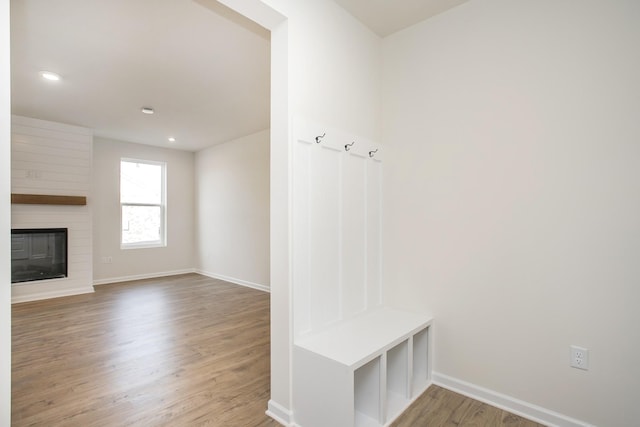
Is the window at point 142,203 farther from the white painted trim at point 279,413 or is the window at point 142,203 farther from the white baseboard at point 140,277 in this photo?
the white painted trim at point 279,413

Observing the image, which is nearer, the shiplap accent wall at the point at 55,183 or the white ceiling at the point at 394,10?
the white ceiling at the point at 394,10

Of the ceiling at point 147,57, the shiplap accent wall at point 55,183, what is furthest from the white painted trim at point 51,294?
the ceiling at point 147,57

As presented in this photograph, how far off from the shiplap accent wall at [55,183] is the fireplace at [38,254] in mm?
89

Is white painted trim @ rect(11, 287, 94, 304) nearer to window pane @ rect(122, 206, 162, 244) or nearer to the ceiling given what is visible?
window pane @ rect(122, 206, 162, 244)

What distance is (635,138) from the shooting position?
5.40 ft

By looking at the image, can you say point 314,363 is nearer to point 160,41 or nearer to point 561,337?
point 561,337

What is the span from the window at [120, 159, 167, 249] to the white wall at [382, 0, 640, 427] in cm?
555

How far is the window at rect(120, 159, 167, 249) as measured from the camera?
19.9ft

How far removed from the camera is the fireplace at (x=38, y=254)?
15.1 feet

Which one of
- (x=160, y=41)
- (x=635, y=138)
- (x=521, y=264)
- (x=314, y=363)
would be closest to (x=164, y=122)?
(x=160, y=41)

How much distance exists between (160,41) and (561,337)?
141 inches

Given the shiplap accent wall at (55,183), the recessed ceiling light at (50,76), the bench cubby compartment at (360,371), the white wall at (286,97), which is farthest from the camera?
the shiplap accent wall at (55,183)

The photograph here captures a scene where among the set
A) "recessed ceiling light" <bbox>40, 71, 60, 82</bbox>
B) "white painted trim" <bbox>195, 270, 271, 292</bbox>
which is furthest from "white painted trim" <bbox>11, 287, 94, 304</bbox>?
"recessed ceiling light" <bbox>40, 71, 60, 82</bbox>

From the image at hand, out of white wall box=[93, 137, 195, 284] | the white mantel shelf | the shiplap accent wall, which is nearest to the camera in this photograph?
the white mantel shelf
